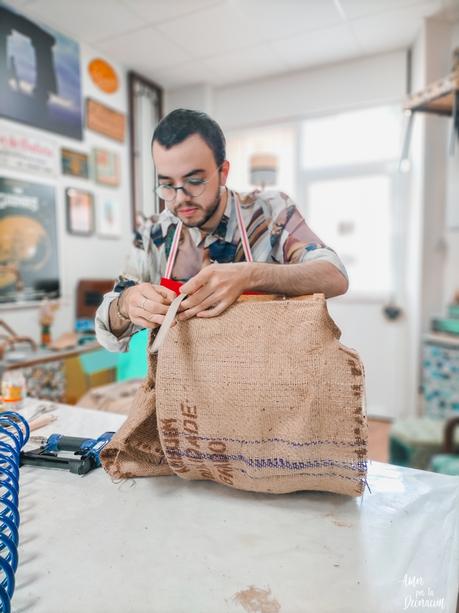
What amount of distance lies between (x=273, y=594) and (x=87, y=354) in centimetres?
196

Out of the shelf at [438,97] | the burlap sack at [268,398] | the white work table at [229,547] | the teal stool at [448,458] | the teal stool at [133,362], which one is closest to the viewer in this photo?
the white work table at [229,547]

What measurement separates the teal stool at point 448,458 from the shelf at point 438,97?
1.57 m

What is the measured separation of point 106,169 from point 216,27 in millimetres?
1127

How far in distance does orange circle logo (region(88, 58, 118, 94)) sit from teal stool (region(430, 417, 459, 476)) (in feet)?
6.94

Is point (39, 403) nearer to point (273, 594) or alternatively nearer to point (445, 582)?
point (273, 594)

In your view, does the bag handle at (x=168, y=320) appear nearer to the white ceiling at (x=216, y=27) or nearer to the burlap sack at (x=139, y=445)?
the burlap sack at (x=139, y=445)

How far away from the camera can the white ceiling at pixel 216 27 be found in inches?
98.5

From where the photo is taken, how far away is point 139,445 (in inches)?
29.8

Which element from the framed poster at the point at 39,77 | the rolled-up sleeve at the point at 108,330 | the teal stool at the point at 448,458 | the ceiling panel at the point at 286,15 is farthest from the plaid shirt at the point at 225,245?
the ceiling panel at the point at 286,15

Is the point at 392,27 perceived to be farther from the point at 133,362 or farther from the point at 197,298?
the point at 197,298

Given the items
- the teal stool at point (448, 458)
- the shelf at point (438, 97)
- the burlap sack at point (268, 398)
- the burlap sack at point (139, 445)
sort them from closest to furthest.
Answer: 1. the burlap sack at point (268, 398)
2. the burlap sack at point (139, 445)
3. the teal stool at point (448, 458)
4. the shelf at point (438, 97)

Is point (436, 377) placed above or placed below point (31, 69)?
below

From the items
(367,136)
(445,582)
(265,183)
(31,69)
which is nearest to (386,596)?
(445,582)

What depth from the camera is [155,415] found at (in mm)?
742
